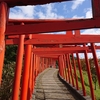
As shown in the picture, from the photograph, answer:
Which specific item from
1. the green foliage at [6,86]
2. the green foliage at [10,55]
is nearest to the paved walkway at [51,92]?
the green foliage at [6,86]

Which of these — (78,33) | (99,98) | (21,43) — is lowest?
(99,98)

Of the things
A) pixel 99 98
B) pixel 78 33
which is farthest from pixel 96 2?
pixel 99 98

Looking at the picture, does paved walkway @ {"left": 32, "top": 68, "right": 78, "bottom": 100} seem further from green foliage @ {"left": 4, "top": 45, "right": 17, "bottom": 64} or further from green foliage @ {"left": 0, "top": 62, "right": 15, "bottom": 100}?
green foliage @ {"left": 4, "top": 45, "right": 17, "bottom": 64}

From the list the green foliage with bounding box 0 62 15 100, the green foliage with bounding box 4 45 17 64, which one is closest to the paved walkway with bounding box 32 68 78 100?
the green foliage with bounding box 0 62 15 100

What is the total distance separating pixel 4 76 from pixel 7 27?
9930mm

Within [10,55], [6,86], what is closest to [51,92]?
[6,86]

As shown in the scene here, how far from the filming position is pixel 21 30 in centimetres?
328

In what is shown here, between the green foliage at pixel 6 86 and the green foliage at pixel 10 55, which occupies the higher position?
the green foliage at pixel 10 55

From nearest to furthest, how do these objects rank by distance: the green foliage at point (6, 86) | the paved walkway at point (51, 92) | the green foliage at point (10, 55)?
the green foliage at point (6, 86), the paved walkway at point (51, 92), the green foliage at point (10, 55)

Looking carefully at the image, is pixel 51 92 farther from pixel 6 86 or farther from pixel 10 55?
pixel 10 55

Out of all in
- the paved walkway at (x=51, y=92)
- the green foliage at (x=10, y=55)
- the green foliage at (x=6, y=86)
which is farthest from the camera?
the green foliage at (x=10, y=55)

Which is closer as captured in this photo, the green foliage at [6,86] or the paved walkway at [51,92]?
the green foliage at [6,86]

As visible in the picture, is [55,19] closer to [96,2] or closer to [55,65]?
[96,2]

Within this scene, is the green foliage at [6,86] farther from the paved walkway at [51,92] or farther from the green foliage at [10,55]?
the green foliage at [10,55]
